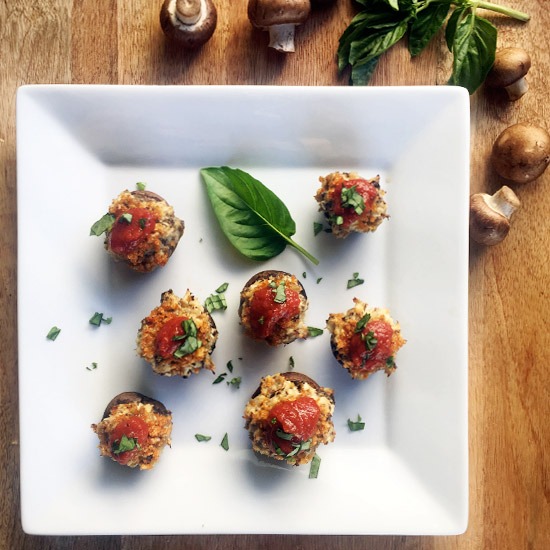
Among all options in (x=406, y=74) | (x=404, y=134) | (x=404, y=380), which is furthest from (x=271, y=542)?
(x=406, y=74)

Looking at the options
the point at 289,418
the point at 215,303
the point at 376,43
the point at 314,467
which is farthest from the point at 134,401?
the point at 376,43

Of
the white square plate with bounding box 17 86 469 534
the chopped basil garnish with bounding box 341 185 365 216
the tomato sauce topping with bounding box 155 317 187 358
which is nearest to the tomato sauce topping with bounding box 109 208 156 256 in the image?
the white square plate with bounding box 17 86 469 534

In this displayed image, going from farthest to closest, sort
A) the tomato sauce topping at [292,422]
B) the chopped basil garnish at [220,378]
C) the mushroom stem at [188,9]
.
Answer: the chopped basil garnish at [220,378] → the mushroom stem at [188,9] → the tomato sauce topping at [292,422]

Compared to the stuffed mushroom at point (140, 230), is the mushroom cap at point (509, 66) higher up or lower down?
higher up

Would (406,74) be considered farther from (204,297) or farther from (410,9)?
(204,297)

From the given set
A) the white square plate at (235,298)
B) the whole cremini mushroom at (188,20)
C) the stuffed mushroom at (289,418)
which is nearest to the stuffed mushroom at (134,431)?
the white square plate at (235,298)

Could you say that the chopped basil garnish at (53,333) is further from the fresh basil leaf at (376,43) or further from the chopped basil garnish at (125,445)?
the fresh basil leaf at (376,43)

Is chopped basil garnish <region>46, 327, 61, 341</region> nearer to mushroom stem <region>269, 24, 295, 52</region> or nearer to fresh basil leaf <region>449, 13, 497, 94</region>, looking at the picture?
mushroom stem <region>269, 24, 295, 52</region>

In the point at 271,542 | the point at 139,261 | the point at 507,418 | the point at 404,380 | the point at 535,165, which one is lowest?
the point at 271,542
